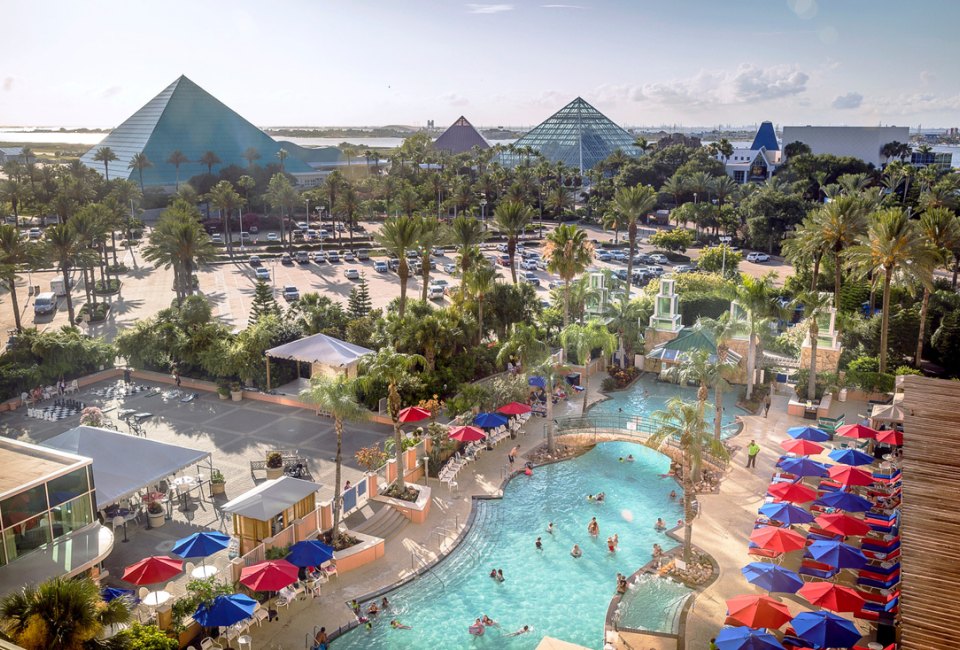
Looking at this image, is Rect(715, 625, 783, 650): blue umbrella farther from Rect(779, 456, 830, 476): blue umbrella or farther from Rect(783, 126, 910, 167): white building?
Rect(783, 126, 910, 167): white building

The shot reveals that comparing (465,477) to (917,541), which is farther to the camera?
(465,477)

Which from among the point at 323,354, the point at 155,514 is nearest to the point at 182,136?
the point at 323,354

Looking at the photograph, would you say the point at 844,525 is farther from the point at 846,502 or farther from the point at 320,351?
the point at 320,351

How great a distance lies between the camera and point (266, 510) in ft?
61.2

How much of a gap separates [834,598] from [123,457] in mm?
19612

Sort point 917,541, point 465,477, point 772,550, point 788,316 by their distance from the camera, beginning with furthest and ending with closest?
point 788,316, point 465,477, point 772,550, point 917,541

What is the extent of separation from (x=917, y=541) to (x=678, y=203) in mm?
84710

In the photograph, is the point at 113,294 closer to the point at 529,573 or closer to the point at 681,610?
the point at 529,573

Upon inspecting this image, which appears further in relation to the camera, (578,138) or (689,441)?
(578,138)

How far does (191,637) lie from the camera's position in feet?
52.0

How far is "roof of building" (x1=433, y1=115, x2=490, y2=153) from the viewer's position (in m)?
160

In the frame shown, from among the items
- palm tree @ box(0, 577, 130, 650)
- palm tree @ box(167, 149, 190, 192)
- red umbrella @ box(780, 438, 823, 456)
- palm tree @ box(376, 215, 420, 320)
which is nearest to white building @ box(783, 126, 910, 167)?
palm tree @ box(167, 149, 190, 192)

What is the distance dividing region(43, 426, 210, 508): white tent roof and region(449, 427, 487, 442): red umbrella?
8279mm

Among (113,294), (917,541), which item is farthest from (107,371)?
(917,541)
